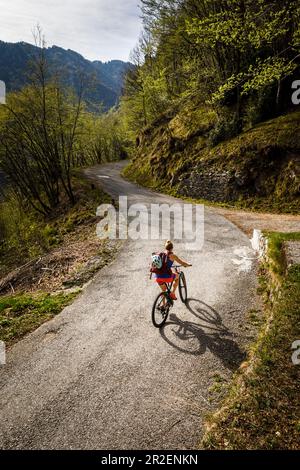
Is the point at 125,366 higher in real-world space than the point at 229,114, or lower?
lower

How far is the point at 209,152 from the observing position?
2281cm

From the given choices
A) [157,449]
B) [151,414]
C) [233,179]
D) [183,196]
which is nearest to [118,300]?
[151,414]

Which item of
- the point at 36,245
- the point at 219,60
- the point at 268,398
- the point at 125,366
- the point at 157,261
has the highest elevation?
the point at 219,60

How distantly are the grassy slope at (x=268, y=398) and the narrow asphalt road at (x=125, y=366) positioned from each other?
17.4 inches

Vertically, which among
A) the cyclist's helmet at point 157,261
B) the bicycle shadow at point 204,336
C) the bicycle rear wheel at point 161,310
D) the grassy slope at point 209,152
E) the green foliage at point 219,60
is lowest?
the bicycle shadow at point 204,336

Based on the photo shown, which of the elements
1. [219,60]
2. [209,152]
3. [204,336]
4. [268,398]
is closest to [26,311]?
[204,336]

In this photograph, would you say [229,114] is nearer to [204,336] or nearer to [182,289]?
[182,289]

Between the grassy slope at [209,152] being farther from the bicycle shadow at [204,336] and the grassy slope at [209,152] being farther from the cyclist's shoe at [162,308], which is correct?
the cyclist's shoe at [162,308]

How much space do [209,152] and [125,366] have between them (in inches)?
753

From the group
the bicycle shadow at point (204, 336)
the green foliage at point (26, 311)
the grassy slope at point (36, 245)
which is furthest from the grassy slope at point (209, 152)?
the green foliage at point (26, 311)

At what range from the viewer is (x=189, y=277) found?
1052cm

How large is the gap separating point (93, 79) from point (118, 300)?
17183mm

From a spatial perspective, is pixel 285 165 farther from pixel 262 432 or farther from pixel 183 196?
pixel 262 432

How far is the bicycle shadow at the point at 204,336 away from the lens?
682cm
